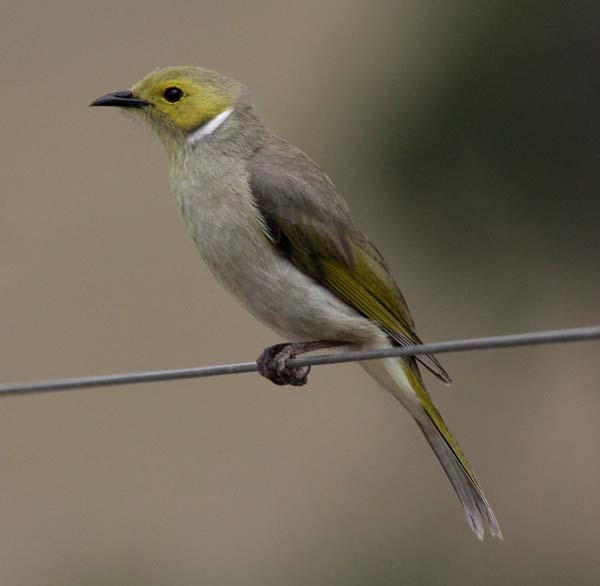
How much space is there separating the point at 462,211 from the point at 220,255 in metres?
2.98

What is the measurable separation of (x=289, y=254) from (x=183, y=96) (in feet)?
2.56

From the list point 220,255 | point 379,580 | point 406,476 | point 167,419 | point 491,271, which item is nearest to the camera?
point 220,255

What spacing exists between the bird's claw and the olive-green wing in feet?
0.90

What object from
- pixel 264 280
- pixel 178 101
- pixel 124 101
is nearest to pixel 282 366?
pixel 264 280

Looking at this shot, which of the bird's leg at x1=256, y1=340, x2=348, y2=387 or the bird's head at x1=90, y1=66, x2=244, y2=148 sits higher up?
the bird's head at x1=90, y1=66, x2=244, y2=148

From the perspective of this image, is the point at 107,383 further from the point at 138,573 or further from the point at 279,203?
the point at 138,573

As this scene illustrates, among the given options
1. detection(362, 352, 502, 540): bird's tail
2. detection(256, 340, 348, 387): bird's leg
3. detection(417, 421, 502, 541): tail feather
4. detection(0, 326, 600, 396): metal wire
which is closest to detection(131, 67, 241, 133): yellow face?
detection(256, 340, 348, 387): bird's leg

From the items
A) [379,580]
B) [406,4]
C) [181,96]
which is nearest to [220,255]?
[181,96]

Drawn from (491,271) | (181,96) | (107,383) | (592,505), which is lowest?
(592,505)

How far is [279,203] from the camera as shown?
16.7 ft

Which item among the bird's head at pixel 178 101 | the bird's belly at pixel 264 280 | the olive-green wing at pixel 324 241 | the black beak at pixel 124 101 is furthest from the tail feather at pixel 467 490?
the black beak at pixel 124 101

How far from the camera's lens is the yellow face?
539 cm

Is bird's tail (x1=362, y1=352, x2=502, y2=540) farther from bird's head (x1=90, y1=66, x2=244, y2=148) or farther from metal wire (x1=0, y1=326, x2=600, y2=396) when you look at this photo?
bird's head (x1=90, y1=66, x2=244, y2=148)

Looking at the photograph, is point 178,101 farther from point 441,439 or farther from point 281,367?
point 441,439
